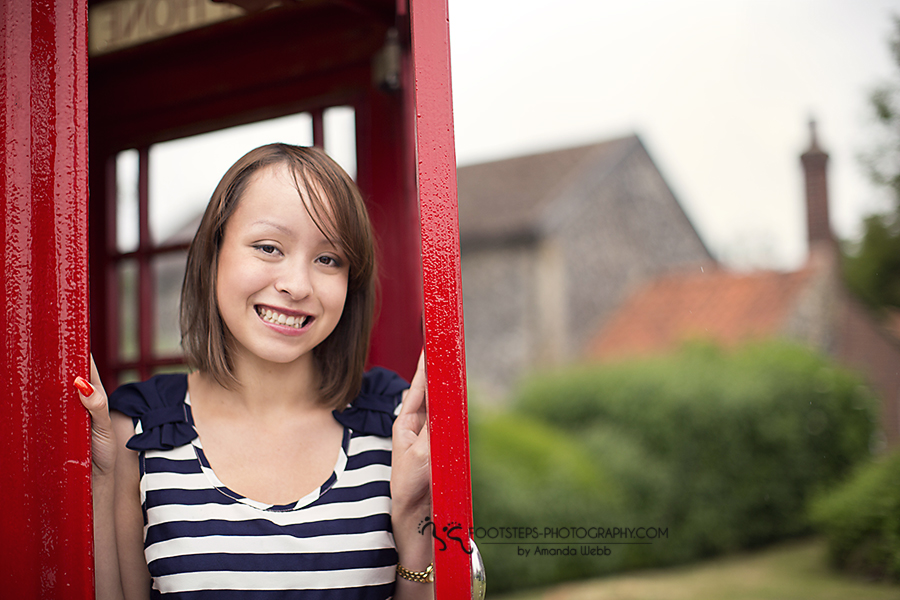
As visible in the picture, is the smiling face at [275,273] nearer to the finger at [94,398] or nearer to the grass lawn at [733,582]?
the finger at [94,398]

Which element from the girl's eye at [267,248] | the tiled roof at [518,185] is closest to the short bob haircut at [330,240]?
the girl's eye at [267,248]

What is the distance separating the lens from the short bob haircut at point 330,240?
161 cm

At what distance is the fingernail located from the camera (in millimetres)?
1383

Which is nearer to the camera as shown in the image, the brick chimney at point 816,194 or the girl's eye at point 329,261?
the girl's eye at point 329,261

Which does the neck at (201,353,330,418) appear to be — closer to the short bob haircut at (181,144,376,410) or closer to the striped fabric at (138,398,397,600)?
the short bob haircut at (181,144,376,410)

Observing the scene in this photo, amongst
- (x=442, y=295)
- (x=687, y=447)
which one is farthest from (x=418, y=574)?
(x=687, y=447)

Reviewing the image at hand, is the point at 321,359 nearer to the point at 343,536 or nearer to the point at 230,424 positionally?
the point at 230,424

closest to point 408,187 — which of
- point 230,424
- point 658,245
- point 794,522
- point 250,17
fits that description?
point 250,17

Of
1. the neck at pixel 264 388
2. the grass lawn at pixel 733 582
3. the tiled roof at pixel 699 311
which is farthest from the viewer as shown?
the tiled roof at pixel 699 311

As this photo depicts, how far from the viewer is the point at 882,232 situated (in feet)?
19.2

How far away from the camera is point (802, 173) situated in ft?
39.2

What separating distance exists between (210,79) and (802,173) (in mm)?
11663

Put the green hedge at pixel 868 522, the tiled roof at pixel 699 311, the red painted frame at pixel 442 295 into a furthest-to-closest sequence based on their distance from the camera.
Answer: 1. the tiled roof at pixel 699 311
2. the green hedge at pixel 868 522
3. the red painted frame at pixel 442 295

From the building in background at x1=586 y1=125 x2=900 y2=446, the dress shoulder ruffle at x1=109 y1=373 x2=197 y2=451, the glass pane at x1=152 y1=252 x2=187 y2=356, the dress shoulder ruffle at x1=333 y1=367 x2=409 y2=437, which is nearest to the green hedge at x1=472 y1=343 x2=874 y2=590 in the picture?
the building in background at x1=586 y1=125 x2=900 y2=446
